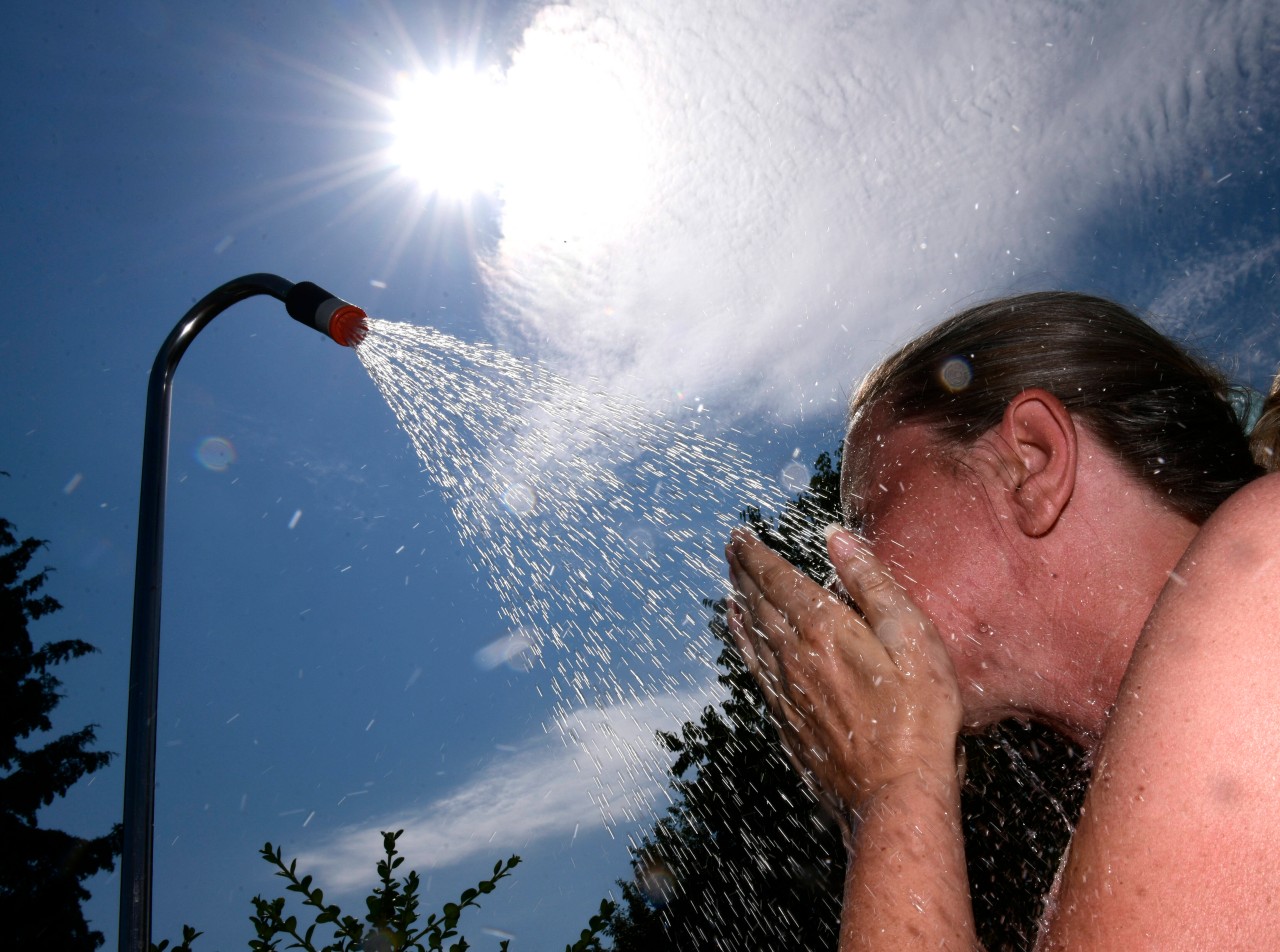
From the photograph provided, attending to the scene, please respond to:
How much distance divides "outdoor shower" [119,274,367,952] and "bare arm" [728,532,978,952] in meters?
2.31

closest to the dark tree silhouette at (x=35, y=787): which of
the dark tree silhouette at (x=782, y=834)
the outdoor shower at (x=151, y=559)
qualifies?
the dark tree silhouette at (x=782, y=834)

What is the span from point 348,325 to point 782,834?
Answer: 516 inches

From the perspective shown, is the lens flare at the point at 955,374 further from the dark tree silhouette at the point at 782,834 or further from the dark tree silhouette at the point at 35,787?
the dark tree silhouette at the point at 35,787

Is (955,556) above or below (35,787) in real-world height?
below

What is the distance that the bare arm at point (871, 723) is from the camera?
1954 millimetres

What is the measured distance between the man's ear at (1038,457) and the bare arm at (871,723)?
1.60ft

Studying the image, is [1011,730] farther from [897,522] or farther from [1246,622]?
[1246,622]

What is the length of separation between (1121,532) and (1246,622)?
3.60 feet

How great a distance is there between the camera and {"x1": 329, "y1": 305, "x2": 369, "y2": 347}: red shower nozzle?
375 cm

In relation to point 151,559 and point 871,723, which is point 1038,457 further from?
point 151,559

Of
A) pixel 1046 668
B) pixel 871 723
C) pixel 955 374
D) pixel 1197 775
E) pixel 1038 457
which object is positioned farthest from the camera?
pixel 955 374

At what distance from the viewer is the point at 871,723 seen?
246cm

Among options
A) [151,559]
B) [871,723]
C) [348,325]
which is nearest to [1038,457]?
A: [871,723]

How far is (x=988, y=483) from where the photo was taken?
2754mm
